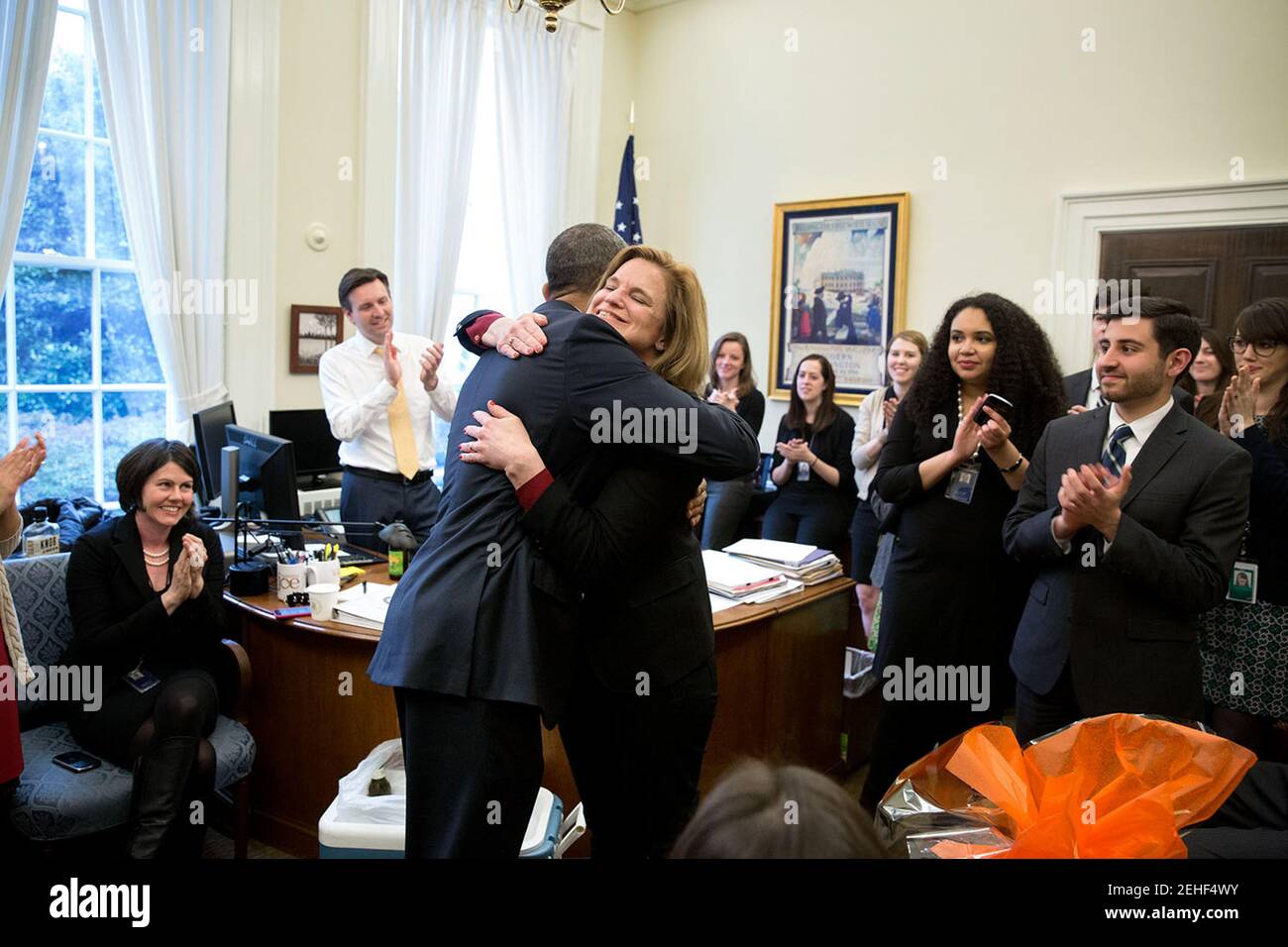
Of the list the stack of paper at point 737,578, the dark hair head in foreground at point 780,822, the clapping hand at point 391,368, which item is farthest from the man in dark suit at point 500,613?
the clapping hand at point 391,368

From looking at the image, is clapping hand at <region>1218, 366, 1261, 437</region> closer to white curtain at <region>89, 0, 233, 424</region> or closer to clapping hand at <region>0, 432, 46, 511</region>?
clapping hand at <region>0, 432, 46, 511</region>

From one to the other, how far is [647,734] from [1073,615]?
1.14 meters

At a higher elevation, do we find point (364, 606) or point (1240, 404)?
point (1240, 404)

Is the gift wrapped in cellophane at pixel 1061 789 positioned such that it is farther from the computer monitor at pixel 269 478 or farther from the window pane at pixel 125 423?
the window pane at pixel 125 423

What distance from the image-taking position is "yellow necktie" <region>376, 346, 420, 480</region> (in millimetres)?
4098

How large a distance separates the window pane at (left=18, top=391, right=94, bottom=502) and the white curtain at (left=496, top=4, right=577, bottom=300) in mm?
2800

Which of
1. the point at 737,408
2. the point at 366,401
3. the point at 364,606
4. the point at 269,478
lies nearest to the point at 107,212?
the point at 366,401

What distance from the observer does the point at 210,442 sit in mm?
3855

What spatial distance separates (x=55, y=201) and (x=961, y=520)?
434 cm

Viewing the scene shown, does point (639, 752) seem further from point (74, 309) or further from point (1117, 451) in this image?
point (74, 309)

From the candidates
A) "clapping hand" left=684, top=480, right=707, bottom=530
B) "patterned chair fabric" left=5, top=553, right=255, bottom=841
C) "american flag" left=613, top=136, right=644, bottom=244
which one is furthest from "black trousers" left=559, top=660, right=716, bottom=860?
"american flag" left=613, top=136, right=644, bottom=244

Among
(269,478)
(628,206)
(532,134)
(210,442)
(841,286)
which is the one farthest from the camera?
(628,206)

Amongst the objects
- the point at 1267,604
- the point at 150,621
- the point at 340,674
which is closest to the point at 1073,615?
the point at 1267,604

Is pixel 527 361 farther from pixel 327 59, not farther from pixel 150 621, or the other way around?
pixel 327 59
